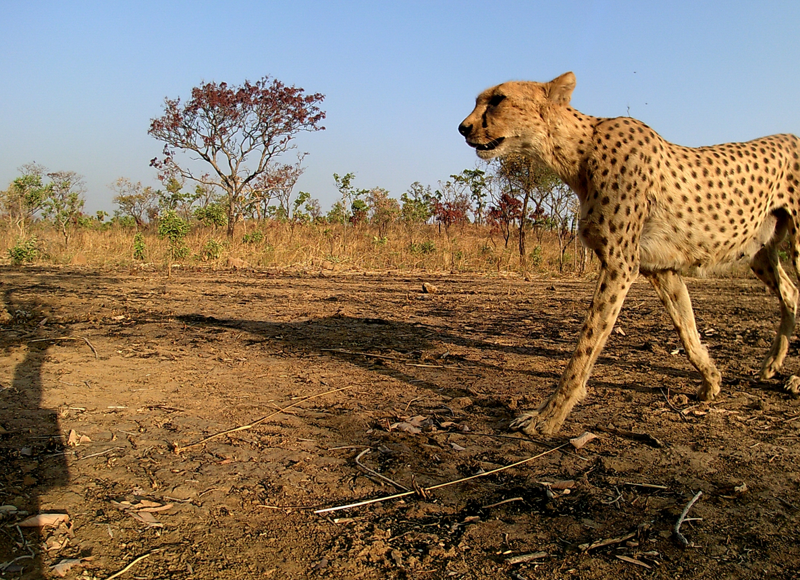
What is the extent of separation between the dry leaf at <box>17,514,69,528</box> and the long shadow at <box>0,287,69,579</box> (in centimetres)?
2

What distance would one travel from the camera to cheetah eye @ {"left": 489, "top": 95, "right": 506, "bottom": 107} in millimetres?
3729

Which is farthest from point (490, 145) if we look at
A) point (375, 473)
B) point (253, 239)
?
Answer: point (253, 239)

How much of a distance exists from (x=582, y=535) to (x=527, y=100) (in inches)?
107

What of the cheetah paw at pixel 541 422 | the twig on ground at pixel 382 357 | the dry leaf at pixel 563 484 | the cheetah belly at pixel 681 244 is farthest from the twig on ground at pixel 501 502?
the twig on ground at pixel 382 357

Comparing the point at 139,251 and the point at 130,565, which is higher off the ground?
the point at 139,251

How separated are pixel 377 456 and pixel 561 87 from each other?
2.65 meters

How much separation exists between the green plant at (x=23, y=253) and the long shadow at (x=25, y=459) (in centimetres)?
1179

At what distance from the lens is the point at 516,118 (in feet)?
12.1

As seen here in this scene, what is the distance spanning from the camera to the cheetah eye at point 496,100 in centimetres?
373

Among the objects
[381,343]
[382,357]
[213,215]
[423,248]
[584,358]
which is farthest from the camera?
[213,215]

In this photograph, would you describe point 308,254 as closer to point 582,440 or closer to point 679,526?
point 582,440

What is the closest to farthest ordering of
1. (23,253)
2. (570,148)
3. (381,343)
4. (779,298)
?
(570,148) → (779,298) → (381,343) → (23,253)

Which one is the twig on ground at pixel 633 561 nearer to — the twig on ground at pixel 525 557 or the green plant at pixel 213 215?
the twig on ground at pixel 525 557

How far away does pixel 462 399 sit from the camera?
3664 mm
